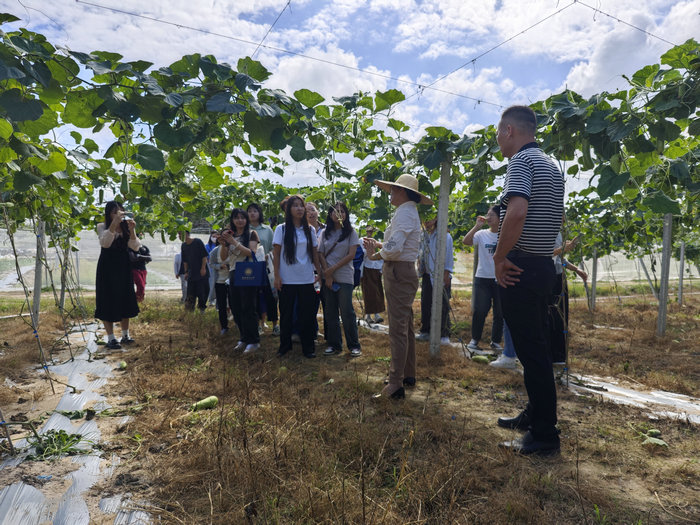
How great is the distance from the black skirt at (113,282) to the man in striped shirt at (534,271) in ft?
13.5

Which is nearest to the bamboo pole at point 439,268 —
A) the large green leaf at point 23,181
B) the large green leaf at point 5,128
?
the large green leaf at point 23,181

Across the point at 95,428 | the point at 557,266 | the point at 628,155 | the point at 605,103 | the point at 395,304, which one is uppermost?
the point at 605,103

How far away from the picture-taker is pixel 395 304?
314 cm

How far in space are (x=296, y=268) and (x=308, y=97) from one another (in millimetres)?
2273

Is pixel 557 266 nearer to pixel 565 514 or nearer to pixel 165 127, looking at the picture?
pixel 565 514

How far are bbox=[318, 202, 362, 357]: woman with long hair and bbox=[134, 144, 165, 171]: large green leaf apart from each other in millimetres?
2444

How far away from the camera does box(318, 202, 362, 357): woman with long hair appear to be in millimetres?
4613

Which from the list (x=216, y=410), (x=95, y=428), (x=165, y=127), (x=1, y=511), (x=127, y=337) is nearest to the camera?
(x=1, y=511)

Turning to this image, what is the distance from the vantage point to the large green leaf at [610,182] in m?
2.42

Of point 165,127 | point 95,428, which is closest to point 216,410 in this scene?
point 95,428

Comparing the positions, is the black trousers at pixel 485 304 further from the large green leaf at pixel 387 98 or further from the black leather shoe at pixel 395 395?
the large green leaf at pixel 387 98

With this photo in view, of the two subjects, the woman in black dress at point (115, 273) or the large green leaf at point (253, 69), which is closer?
the large green leaf at point (253, 69)

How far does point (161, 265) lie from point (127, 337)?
1806 cm

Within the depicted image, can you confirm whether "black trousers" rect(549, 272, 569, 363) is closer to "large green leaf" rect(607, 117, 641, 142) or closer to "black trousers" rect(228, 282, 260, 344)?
"large green leaf" rect(607, 117, 641, 142)
